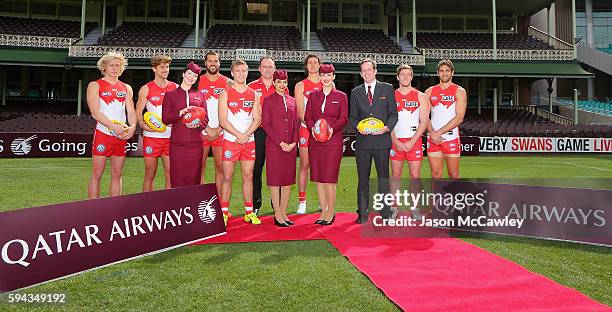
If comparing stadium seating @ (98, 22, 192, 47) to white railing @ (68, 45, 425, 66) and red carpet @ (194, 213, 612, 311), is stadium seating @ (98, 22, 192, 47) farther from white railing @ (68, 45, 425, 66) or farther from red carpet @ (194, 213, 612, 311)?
red carpet @ (194, 213, 612, 311)

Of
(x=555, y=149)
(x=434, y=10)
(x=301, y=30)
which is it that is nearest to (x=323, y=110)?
(x=555, y=149)

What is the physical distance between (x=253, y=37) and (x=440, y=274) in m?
26.9

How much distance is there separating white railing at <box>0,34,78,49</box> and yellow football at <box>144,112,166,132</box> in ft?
74.5

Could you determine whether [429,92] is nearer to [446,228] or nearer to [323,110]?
[323,110]

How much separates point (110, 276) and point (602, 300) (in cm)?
403

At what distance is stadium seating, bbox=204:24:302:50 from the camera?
26250 millimetres

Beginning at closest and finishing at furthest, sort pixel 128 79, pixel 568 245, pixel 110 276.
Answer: pixel 110 276, pixel 568 245, pixel 128 79

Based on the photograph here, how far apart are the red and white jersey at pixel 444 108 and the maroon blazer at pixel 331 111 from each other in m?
1.43

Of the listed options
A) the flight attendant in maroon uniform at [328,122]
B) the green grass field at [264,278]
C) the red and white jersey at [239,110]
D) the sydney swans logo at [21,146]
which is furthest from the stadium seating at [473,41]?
the green grass field at [264,278]

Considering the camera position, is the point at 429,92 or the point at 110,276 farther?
the point at 429,92

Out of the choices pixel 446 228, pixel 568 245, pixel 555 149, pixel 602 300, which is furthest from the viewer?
pixel 555 149

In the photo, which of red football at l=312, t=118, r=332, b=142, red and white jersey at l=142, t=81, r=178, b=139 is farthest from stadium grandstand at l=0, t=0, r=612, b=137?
red football at l=312, t=118, r=332, b=142

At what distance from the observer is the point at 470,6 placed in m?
29.9

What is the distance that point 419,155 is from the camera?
229 inches
